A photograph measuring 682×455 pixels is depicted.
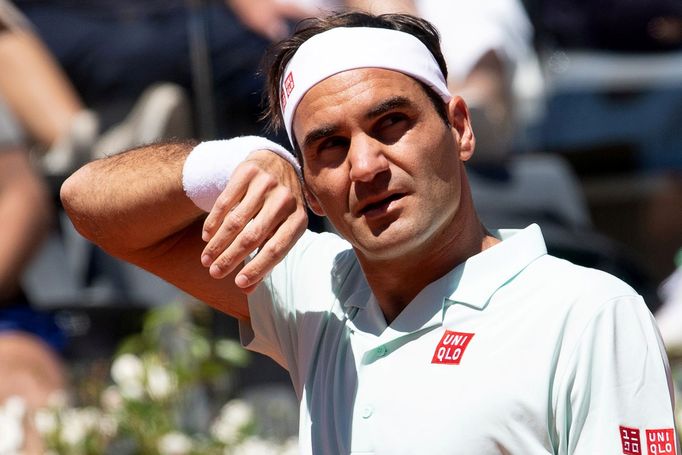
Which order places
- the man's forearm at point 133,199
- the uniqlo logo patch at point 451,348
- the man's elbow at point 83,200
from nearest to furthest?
the uniqlo logo patch at point 451,348
the man's forearm at point 133,199
the man's elbow at point 83,200

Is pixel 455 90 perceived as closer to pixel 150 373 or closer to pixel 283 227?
pixel 150 373

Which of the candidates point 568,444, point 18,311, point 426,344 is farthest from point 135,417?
point 568,444

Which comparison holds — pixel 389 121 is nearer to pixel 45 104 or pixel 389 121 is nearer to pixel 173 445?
pixel 173 445

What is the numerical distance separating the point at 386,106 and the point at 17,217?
2946 mm

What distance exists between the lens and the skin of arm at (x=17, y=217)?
4.91 metres

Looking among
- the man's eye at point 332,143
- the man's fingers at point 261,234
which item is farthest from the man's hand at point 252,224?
the man's eye at point 332,143

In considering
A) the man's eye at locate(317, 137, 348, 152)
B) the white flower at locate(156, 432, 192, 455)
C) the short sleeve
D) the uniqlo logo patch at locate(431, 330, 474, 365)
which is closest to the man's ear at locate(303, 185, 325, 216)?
the man's eye at locate(317, 137, 348, 152)

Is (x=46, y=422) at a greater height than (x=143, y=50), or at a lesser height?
lesser

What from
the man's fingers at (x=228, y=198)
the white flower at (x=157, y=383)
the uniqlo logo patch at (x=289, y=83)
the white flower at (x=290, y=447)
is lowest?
the white flower at (x=290, y=447)

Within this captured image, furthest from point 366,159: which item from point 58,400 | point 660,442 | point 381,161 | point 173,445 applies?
point 58,400

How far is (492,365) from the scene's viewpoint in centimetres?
213

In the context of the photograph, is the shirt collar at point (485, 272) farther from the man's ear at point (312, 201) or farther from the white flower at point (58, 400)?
the white flower at point (58, 400)

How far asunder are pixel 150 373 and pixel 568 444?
270 centimetres

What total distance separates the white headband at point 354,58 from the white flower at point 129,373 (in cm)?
228
